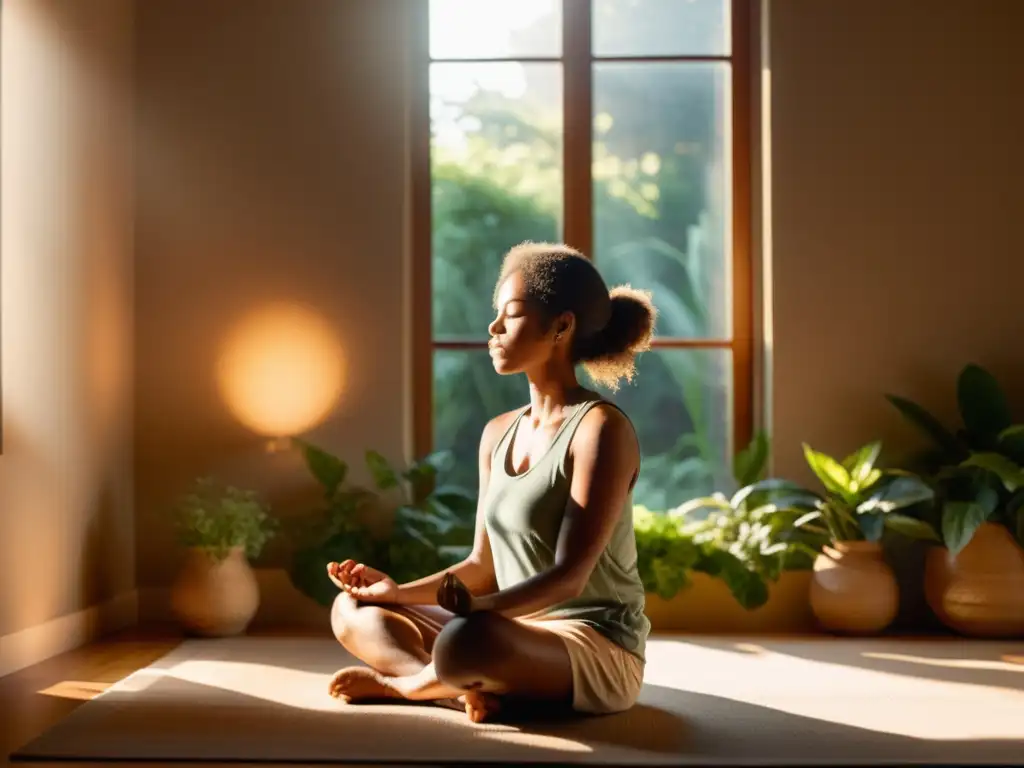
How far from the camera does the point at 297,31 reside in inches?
191

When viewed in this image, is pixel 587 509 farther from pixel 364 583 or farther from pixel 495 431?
pixel 364 583

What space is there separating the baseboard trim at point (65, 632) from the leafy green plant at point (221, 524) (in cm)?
36

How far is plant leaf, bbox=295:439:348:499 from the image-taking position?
4.59 m

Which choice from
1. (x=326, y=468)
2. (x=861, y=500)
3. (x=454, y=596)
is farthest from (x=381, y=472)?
(x=454, y=596)

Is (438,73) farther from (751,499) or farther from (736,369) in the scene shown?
(751,499)

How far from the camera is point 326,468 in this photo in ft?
15.1

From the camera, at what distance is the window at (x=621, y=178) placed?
5004 mm

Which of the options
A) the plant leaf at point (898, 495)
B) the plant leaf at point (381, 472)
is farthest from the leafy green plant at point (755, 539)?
the plant leaf at point (381, 472)

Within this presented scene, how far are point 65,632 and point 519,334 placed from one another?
6.73ft

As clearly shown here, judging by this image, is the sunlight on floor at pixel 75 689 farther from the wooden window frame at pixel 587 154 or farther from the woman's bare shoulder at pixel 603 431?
the wooden window frame at pixel 587 154

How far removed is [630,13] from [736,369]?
1.46 m

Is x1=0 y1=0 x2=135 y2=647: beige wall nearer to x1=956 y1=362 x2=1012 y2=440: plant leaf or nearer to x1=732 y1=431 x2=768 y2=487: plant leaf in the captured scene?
x1=732 y1=431 x2=768 y2=487: plant leaf

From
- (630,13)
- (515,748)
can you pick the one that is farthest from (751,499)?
(515,748)

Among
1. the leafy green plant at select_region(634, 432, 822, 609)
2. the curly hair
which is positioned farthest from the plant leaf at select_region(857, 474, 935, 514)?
the curly hair
